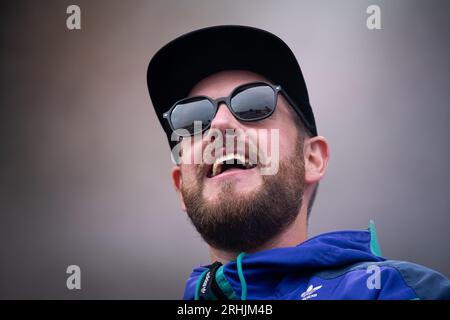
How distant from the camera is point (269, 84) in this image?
4.18ft

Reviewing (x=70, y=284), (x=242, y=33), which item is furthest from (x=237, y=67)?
(x=70, y=284)

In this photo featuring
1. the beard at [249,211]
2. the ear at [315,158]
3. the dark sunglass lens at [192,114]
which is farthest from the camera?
the ear at [315,158]

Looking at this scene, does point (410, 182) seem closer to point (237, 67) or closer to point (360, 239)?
point (360, 239)

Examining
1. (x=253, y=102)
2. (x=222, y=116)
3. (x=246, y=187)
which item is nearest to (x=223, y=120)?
(x=222, y=116)

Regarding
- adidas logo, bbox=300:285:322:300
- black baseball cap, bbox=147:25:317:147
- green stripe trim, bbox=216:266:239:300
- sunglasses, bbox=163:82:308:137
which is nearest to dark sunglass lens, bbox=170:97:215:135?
sunglasses, bbox=163:82:308:137

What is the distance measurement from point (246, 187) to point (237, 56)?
1.60ft

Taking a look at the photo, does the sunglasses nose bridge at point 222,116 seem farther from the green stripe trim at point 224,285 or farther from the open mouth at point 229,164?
the green stripe trim at point 224,285

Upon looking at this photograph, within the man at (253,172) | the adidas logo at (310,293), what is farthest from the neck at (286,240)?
the adidas logo at (310,293)

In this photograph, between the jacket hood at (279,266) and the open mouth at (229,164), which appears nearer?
the jacket hood at (279,266)

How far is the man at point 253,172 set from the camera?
1.02m

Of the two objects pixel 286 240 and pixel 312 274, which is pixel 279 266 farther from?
pixel 286 240

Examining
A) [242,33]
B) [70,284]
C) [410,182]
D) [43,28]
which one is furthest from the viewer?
[70,284]

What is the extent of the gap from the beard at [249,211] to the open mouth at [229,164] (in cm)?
5

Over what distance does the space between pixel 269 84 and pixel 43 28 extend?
1783mm
